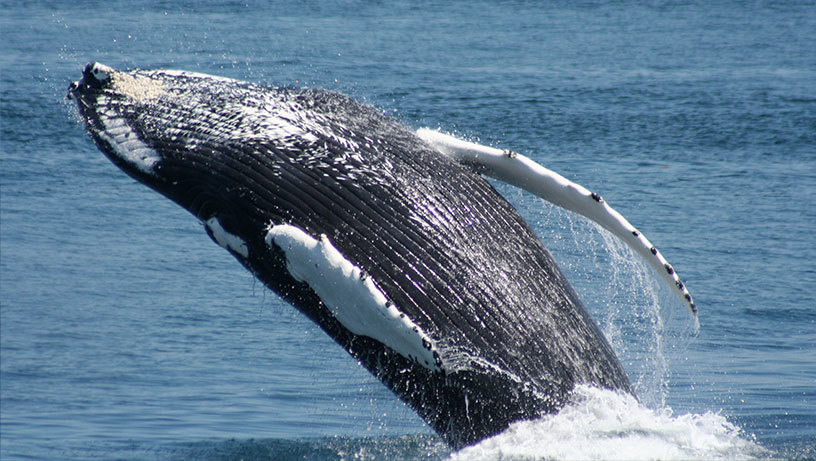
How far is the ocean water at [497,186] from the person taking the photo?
7426 mm

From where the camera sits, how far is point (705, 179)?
13516 mm

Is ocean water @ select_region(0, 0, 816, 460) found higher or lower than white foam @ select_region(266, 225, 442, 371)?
lower

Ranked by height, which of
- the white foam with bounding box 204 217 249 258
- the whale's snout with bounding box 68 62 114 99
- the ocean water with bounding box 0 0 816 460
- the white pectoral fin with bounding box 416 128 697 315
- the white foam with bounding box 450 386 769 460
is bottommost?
the ocean water with bounding box 0 0 816 460

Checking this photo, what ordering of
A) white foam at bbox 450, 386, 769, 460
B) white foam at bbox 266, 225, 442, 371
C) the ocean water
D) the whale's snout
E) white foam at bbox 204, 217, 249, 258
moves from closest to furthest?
white foam at bbox 266, 225, 442, 371 < white foam at bbox 450, 386, 769, 460 < white foam at bbox 204, 217, 249, 258 < the whale's snout < the ocean water

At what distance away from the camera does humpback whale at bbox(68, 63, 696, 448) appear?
16.6 ft

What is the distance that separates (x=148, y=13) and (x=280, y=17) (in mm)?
2862

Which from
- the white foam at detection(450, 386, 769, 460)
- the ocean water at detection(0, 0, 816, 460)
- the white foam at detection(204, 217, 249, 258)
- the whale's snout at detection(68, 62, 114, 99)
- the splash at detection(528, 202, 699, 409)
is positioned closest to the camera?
the white foam at detection(450, 386, 769, 460)

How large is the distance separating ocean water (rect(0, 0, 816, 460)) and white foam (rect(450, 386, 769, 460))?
15 mm

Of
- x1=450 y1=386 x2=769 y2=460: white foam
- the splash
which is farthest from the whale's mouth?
the splash

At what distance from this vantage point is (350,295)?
488 centimetres

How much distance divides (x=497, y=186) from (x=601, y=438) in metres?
5.69

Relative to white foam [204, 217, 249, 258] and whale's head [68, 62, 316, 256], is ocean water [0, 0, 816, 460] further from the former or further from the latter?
whale's head [68, 62, 316, 256]

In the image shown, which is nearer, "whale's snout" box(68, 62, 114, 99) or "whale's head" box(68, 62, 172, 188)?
"whale's head" box(68, 62, 172, 188)

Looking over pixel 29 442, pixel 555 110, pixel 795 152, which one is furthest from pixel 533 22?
pixel 29 442
